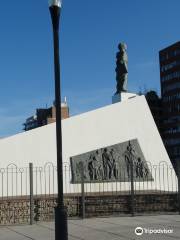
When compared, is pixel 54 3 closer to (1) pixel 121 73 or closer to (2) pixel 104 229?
(2) pixel 104 229

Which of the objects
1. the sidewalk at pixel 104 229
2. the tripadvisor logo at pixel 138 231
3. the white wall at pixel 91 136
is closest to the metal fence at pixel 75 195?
the white wall at pixel 91 136

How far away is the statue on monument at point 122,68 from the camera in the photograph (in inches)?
1006

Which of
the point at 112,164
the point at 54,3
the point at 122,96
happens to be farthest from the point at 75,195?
the point at 54,3

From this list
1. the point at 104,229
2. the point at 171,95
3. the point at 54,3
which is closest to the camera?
the point at 54,3

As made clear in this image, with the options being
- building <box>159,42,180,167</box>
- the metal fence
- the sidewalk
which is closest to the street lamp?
the sidewalk

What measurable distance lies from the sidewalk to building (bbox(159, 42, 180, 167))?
3972 inches

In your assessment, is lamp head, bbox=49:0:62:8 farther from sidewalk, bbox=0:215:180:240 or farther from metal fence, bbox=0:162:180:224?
metal fence, bbox=0:162:180:224

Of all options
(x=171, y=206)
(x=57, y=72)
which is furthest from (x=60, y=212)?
(x=171, y=206)

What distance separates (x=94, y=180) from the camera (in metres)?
20.1

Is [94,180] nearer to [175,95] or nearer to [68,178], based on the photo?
[68,178]

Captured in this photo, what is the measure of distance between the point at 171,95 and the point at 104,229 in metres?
109

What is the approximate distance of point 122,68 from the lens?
26.2m

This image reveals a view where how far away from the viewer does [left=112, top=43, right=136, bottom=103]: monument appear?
24.6 meters

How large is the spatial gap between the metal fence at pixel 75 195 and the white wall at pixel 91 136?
0.38 m
